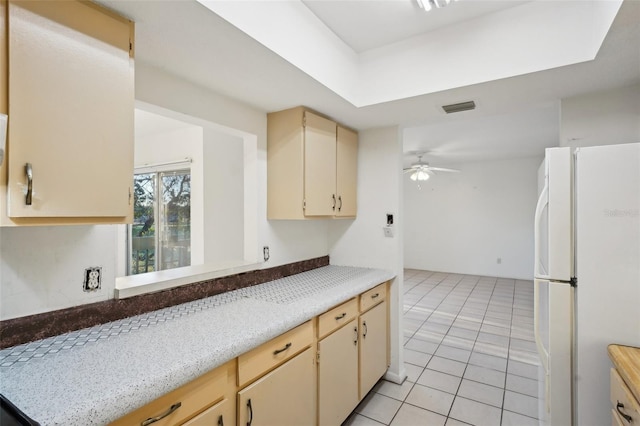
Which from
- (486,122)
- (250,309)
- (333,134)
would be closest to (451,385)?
(250,309)

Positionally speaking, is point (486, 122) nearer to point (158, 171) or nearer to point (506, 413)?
point (506, 413)

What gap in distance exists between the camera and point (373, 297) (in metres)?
2.28

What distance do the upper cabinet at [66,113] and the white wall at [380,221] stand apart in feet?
6.28

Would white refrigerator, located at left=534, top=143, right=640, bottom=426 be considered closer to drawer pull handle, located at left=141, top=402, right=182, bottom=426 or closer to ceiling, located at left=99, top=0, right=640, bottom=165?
ceiling, located at left=99, top=0, right=640, bottom=165

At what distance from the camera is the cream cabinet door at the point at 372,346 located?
6.98 ft

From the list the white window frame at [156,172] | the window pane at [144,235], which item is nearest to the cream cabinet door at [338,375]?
the white window frame at [156,172]

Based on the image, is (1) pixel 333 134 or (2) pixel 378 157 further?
(2) pixel 378 157

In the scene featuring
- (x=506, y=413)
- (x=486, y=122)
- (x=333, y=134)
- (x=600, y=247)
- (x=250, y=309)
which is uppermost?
(x=486, y=122)

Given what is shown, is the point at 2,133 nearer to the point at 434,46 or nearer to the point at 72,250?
the point at 72,250

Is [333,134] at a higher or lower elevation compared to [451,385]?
higher

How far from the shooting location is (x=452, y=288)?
5.44 m

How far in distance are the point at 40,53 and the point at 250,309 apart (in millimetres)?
1269

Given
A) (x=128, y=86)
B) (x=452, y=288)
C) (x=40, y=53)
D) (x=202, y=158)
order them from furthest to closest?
1. (x=452, y=288)
2. (x=202, y=158)
3. (x=128, y=86)
4. (x=40, y=53)

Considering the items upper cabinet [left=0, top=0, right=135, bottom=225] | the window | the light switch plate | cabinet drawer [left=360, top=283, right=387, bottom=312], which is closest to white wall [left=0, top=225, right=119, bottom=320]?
upper cabinet [left=0, top=0, right=135, bottom=225]
